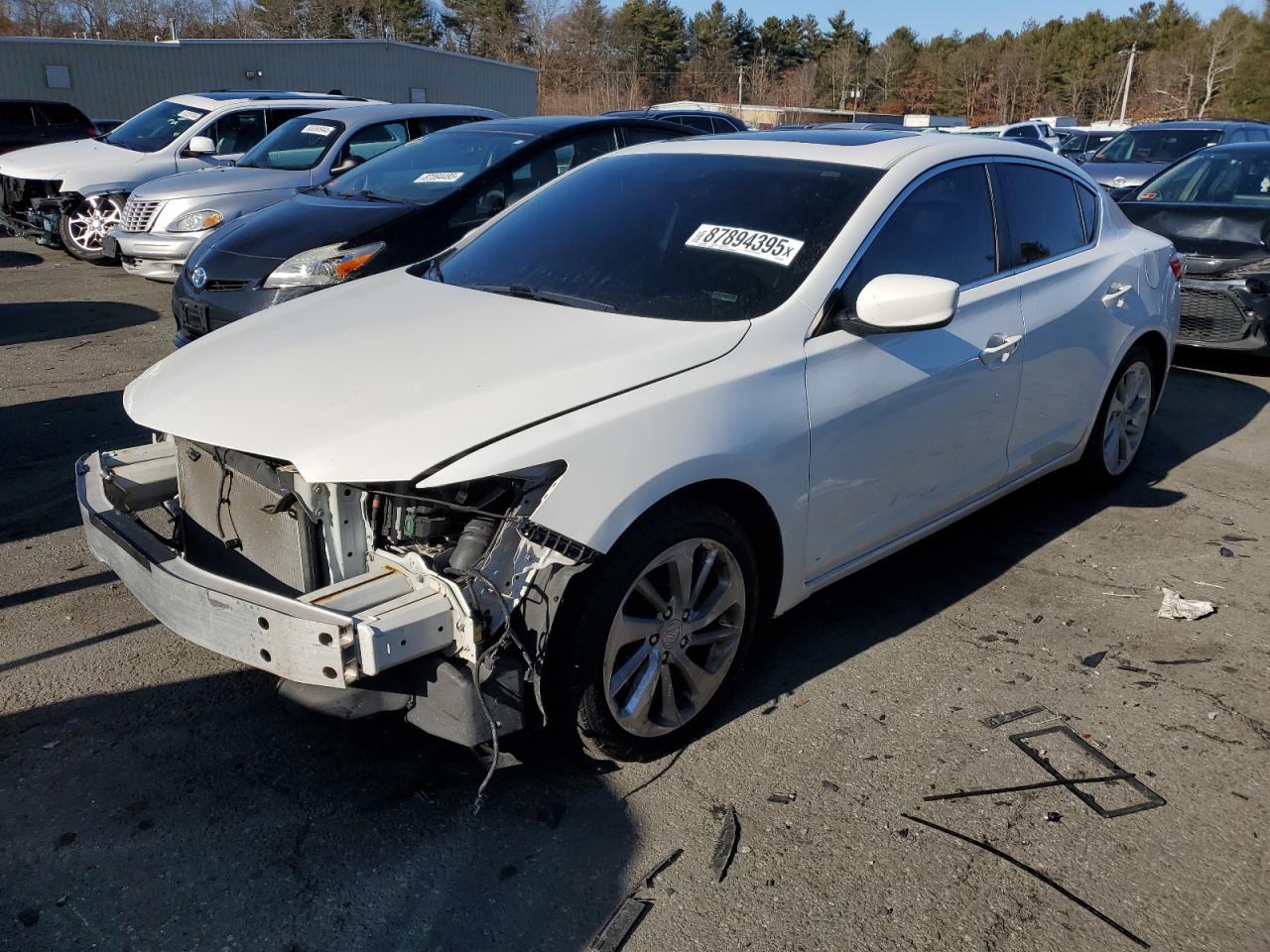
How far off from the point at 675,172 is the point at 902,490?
1.47m

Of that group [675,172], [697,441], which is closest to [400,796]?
[697,441]

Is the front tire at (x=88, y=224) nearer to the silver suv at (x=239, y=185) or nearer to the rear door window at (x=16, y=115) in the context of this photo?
the silver suv at (x=239, y=185)

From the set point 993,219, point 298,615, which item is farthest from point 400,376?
point 993,219

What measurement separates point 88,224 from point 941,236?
10383 mm

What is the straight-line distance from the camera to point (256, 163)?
33.2ft

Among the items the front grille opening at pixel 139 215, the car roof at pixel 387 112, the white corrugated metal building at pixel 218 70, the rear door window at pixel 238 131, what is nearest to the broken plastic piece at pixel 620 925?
the car roof at pixel 387 112

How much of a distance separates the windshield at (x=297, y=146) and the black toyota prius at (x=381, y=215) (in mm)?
2065

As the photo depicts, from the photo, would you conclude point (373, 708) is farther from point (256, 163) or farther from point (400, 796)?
point (256, 163)

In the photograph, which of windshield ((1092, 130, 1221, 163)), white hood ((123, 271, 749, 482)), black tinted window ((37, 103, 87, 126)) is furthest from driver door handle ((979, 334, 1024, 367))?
black tinted window ((37, 103, 87, 126))

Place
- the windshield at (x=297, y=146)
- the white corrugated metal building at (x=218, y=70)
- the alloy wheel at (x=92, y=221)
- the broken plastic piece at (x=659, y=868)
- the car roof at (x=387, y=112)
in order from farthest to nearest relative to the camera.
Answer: the white corrugated metal building at (x=218, y=70)
the alloy wheel at (x=92, y=221)
the windshield at (x=297, y=146)
the car roof at (x=387, y=112)
the broken plastic piece at (x=659, y=868)

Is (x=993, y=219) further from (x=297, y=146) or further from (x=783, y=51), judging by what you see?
(x=783, y=51)

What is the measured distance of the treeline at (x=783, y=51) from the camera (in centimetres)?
5862

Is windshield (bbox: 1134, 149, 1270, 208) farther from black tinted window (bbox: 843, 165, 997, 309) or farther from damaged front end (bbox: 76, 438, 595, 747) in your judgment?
damaged front end (bbox: 76, 438, 595, 747)

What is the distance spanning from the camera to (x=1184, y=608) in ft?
13.9
